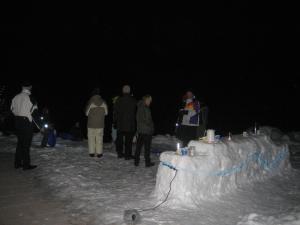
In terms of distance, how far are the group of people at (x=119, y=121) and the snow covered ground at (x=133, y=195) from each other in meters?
0.44

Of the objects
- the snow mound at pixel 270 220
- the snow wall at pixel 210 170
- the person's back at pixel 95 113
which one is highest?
the person's back at pixel 95 113

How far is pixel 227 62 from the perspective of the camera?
183ft

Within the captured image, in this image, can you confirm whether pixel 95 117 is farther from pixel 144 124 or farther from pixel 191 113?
pixel 191 113

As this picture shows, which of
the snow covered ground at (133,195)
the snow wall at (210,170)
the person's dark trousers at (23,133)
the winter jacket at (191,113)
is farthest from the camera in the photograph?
the winter jacket at (191,113)

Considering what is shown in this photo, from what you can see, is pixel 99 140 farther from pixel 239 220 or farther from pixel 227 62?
pixel 227 62

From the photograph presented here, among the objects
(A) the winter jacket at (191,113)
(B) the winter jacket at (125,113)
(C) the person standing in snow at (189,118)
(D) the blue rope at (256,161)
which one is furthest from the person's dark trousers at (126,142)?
(D) the blue rope at (256,161)

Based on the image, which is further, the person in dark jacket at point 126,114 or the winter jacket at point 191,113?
the winter jacket at point 191,113

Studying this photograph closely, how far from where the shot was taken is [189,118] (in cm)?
1184

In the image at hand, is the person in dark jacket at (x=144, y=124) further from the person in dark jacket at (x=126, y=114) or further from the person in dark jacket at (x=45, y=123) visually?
the person in dark jacket at (x=45, y=123)

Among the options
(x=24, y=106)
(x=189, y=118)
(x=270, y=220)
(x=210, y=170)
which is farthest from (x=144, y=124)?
(x=270, y=220)

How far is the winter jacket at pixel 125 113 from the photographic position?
11.0 meters

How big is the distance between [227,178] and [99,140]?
443 cm

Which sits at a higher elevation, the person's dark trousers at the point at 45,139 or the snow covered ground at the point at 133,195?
the person's dark trousers at the point at 45,139

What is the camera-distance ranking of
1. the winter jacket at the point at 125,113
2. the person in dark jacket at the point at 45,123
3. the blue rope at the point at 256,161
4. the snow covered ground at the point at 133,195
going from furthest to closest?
the person in dark jacket at the point at 45,123, the winter jacket at the point at 125,113, the blue rope at the point at 256,161, the snow covered ground at the point at 133,195
